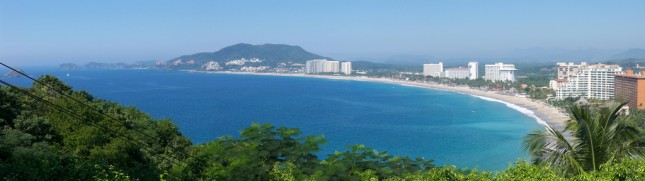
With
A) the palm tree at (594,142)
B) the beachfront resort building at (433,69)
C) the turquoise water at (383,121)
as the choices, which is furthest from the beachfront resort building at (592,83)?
the beachfront resort building at (433,69)

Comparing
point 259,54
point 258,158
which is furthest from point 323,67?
point 258,158

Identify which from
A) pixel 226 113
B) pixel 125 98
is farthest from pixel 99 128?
pixel 125 98

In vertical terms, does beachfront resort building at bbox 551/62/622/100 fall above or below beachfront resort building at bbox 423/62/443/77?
below

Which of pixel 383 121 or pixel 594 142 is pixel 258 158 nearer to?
pixel 594 142

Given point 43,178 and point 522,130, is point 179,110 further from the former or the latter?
point 43,178

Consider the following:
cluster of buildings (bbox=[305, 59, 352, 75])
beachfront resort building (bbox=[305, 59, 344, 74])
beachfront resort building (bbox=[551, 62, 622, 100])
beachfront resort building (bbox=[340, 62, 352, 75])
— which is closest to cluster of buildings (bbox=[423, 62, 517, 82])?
beachfront resort building (bbox=[340, 62, 352, 75])

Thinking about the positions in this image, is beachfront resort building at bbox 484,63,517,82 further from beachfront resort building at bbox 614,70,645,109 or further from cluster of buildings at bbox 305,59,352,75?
cluster of buildings at bbox 305,59,352,75
